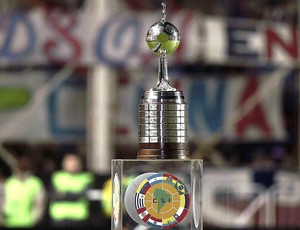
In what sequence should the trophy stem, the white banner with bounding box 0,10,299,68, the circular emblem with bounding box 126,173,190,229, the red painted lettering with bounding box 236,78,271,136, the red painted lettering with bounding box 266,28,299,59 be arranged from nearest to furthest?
the circular emblem with bounding box 126,173,190,229 → the trophy stem → the white banner with bounding box 0,10,299,68 → the red painted lettering with bounding box 266,28,299,59 → the red painted lettering with bounding box 236,78,271,136

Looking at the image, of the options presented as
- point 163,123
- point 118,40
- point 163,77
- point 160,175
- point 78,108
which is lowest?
point 160,175

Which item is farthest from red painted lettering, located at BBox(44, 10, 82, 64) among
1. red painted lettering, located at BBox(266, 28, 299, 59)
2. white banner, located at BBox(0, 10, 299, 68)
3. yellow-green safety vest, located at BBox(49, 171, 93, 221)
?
red painted lettering, located at BBox(266, 28, 299, 59)

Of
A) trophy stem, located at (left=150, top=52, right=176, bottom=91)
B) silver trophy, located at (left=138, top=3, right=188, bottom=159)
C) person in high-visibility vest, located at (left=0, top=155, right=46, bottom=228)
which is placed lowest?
person in high-visibility vest, located at (left=0, top=155, right=46, bottom=228)

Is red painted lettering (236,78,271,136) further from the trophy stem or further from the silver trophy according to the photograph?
the silver trophy

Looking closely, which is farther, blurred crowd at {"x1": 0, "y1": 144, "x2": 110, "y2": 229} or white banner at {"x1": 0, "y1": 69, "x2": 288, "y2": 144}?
white banner at {"x1": 0, "y1": 69, "x2": 288, "y2": 144}

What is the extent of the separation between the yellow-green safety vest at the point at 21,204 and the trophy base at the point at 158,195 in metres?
16.6

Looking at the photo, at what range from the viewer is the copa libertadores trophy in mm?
7727

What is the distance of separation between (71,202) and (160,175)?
16385mm

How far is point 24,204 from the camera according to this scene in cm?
2445

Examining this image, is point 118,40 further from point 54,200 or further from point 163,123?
point 163,123

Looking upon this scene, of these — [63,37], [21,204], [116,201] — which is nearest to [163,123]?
[116,201]

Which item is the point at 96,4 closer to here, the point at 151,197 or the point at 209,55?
the point at 209,55

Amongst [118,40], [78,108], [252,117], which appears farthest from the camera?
[252,117]

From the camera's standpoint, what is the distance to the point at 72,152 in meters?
26.3
